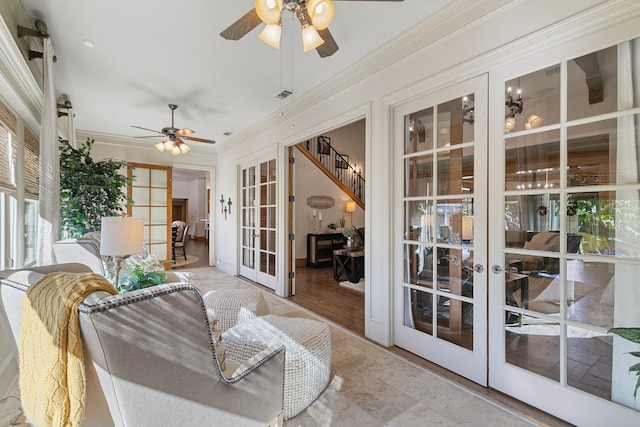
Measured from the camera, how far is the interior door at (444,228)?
89.4 inches

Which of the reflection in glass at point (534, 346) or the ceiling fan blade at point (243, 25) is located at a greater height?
the ceiling fan blade at point (243, 25)

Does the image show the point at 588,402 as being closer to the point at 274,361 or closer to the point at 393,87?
the point at 274,361

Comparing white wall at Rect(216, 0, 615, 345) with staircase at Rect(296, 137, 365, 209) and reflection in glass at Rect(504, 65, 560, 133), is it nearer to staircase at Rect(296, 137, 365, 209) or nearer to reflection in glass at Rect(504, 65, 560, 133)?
reflection in glass at Rect(504, 65, 560, 133)

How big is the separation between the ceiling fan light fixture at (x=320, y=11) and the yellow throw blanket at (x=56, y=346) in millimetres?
1666

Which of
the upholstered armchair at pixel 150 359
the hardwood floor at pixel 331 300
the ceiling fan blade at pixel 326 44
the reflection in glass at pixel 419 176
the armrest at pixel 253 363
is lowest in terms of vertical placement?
the hardwood floor at pixel 331 300

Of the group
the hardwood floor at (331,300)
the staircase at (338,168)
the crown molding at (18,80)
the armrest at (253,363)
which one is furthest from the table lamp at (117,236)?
the staircase at (338,168)

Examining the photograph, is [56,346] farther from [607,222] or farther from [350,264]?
[350,264]

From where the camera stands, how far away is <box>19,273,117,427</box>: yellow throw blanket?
968 mm

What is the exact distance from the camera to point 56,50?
9.72 feet

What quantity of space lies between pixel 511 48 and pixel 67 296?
283 centimetres

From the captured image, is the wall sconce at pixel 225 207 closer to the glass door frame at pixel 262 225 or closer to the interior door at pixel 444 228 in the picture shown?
the glass door frame at pixel 262 225

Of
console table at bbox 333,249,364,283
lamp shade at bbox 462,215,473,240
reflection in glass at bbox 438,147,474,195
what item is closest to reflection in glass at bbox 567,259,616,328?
lamp shade at bbox 462,215,473,240

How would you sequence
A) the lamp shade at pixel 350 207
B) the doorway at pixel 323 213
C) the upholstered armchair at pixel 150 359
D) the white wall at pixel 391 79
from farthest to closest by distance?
the lamp shade at pixel 350 207 < the doorway at pixel 323 213 < the white wall at pixel 391 79 < the upholstered armchair at pixel 150 359

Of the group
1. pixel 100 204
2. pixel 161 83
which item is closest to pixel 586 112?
pixel 161 83
